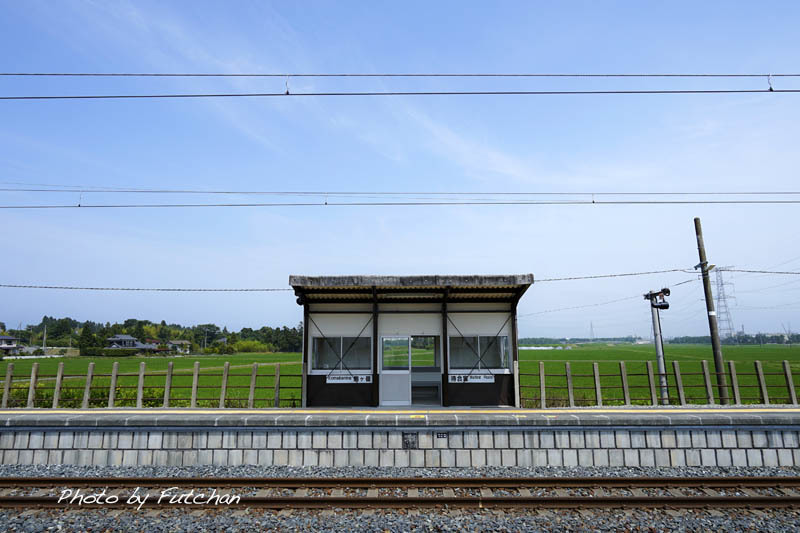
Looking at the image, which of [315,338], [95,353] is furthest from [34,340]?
[315,338]

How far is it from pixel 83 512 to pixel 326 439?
154 inches

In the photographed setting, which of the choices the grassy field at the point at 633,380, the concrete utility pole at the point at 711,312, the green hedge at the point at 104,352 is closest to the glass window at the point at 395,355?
the grassy field at the point at 633,380

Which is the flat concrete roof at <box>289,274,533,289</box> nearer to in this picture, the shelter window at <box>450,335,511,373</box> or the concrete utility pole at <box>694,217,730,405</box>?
the shelter window at <box>450,335,511,373</box>

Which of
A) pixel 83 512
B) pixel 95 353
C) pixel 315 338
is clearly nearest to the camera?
pixel 83 512

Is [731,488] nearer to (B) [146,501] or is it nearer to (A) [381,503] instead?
(A) [381,503]

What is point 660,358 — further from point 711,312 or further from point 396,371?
point 396,371

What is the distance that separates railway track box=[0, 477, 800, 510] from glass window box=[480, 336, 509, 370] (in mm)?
5712

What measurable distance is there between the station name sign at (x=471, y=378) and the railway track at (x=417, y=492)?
5.52 m

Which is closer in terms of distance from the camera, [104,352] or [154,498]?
[154,498]

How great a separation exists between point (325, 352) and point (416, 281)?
3641mm

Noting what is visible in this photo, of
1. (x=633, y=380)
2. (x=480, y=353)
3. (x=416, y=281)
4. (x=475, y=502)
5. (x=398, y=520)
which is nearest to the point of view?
(x=398, y=520)

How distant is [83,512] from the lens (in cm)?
656

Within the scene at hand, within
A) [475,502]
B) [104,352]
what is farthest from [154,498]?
[104,352]

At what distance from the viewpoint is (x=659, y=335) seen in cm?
1465
